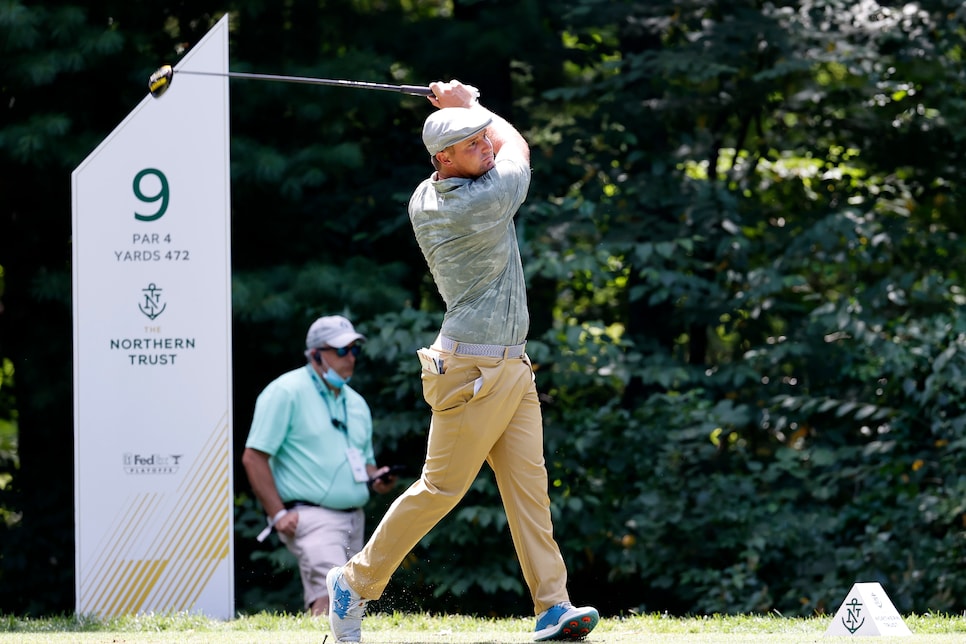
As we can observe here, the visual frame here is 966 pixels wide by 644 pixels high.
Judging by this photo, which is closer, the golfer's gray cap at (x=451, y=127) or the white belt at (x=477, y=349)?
the golfer's gray cap at (x=451, y=127)

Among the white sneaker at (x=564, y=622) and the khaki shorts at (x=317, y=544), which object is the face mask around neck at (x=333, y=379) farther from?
the white sneaker at (x=564, y=622)

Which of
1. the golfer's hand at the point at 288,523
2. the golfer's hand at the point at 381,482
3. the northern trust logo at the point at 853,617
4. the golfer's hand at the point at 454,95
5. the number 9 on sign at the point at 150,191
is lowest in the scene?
the golfer's hand at the point at 288,523

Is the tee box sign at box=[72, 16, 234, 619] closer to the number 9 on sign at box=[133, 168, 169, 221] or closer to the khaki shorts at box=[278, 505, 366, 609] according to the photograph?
the number 9 on sign at box=[133, 168, 169, 221]

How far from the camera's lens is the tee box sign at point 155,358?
699 cm

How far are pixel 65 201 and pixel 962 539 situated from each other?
7.20 metres

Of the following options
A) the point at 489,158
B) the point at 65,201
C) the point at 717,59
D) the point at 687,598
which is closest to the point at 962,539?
the point at 687,598

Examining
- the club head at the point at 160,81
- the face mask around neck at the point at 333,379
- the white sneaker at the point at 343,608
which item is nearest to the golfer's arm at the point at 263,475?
the face mask around neck at the point at 333,379

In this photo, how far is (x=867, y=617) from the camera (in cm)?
524

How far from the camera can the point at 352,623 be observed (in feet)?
16.7

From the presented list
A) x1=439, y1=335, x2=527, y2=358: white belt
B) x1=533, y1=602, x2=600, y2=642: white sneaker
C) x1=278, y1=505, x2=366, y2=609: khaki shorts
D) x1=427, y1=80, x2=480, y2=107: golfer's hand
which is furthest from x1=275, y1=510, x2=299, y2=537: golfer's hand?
x1=427, y1=80, x2=480, y2=107: golfer's hand

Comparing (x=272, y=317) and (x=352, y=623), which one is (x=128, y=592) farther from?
(x=272, y=317)

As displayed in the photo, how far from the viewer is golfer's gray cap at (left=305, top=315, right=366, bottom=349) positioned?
7.50 metres

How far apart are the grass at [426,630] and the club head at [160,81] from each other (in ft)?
8.34

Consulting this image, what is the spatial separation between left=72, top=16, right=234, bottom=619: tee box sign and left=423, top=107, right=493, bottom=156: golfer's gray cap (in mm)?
2581
